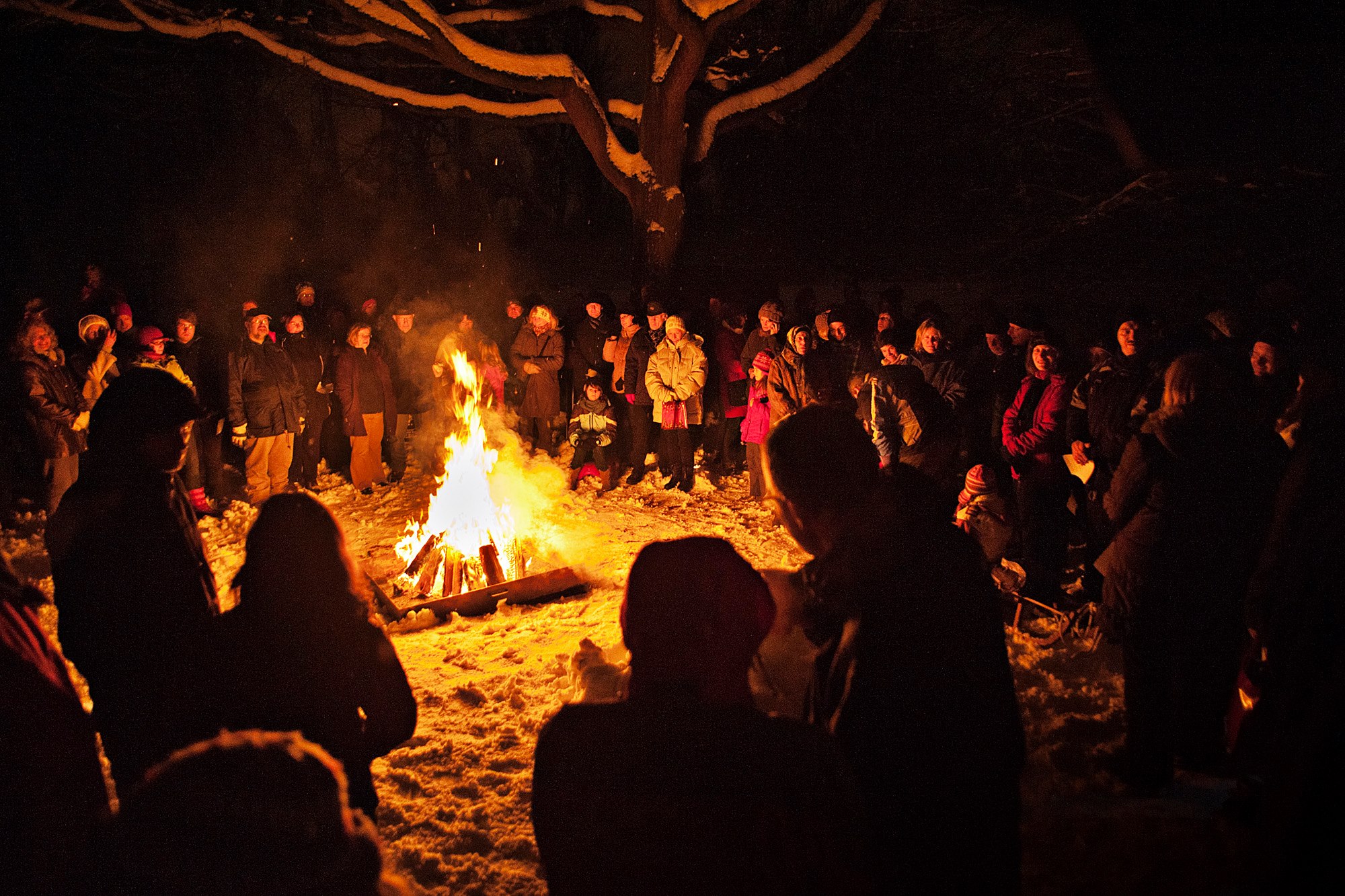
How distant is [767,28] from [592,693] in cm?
1142

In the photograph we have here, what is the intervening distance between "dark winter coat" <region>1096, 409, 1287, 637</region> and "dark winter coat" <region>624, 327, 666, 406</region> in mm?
6505

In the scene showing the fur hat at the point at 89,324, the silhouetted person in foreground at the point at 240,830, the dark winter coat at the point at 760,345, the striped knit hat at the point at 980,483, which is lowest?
the striped knit hat at the point at 980,483

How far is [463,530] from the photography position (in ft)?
24.2

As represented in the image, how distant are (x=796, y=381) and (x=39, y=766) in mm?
7444

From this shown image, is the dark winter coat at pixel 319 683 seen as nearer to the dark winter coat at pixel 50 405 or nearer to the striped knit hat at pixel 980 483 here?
the striped knit hat at pixel 980 483

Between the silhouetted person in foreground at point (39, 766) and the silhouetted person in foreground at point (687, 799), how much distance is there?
1284 mm

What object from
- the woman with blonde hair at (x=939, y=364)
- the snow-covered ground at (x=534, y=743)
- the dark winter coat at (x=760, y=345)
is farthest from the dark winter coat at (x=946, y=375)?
the dark winter coat at (x=760, y=345)

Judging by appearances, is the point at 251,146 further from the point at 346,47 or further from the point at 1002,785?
the point at 1002,785

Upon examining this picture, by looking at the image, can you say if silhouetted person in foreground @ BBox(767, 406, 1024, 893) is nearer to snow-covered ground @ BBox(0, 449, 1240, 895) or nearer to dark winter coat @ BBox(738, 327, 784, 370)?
snow-covered ground @ BBox(0, 449, 1240, 895)

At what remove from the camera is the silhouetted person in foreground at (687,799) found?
163cm

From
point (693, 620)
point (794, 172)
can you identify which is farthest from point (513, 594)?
point (794, 172)

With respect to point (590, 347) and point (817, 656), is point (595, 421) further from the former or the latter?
point (817, 656)

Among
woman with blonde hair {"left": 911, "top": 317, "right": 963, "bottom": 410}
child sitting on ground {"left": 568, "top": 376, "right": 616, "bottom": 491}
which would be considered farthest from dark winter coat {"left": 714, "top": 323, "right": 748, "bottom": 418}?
woman with blonde hair {"left": 911, "top": 317, "right": 963, "bottom": 410}

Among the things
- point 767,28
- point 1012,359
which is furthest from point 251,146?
point 1012,359
